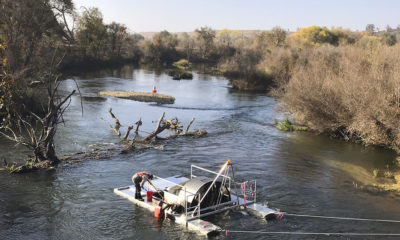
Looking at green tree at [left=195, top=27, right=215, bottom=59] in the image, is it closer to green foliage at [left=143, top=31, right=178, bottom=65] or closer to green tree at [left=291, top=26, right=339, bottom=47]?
green foliage at [left=143, top=31, right=178, bottom=65]

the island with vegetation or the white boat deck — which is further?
the island with vegetation

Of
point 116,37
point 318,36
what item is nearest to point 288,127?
point 318,36

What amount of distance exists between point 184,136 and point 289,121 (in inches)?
498

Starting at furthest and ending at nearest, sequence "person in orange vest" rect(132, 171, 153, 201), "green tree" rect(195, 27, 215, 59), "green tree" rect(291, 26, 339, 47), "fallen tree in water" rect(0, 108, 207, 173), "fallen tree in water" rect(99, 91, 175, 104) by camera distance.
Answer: "green tree" rect(195, 27, 215, 59) → "green tree" rect(291, 26, 339, 47) → "fallen tree in water" rect(99, 91, 175, 104) → "fallen tree in water" rect(0, 108, 207, 173) → "person in orange vest" rect(132, 171, 153, 201)

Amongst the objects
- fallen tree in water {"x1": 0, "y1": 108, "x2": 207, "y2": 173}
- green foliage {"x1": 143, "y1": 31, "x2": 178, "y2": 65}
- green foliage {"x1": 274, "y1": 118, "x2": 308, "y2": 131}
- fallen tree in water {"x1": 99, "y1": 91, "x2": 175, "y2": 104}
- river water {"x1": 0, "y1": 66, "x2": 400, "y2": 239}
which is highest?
green foliage {"x1": 143, "y1": 31, "x2": 178, "y2": 65}

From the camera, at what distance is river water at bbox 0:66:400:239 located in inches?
731

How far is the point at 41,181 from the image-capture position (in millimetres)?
23641

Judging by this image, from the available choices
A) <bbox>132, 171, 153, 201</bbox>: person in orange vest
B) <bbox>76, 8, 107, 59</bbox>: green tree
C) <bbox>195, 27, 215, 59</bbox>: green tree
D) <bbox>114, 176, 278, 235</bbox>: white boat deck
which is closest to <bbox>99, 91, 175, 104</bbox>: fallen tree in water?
<bbox>114, 176, 278, 235</bbox>: white boat deck

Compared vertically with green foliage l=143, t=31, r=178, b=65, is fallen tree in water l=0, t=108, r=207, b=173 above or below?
below

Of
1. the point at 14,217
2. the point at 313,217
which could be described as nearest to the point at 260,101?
the point at 313,217

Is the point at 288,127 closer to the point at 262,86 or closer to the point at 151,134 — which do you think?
the point at 151,134

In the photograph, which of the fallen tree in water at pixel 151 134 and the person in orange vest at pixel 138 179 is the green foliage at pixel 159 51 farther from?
the person in orange vest at pixel 138 179

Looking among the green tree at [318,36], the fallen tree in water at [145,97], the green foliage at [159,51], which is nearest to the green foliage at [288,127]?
the fallen tree in water at [145,97]

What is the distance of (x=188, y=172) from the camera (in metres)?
26.5
